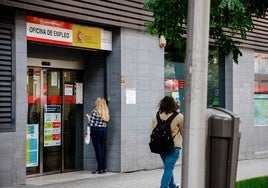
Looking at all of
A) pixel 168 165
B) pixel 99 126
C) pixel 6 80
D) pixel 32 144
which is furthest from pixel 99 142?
pixel 168 165

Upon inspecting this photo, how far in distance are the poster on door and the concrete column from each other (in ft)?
24.3

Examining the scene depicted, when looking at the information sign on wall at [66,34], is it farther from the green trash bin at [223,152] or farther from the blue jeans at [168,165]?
the green trash bin at [223,152]

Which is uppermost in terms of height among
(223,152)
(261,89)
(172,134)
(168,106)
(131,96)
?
(261,89)

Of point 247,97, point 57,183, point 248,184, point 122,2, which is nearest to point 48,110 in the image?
point 57,183

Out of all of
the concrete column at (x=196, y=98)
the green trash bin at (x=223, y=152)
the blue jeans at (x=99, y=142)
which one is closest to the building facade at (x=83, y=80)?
the blue jeans at (x=99, y=142)

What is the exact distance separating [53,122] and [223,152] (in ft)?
25.8

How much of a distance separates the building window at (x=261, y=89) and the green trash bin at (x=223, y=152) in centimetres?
1248

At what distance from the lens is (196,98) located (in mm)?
4223

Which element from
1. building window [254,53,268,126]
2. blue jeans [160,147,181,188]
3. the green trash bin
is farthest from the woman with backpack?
building window [254,53,268,126]

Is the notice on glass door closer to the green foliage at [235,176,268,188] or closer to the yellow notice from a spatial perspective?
the yellow notice

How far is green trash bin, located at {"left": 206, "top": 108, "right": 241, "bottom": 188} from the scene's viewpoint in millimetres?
4055

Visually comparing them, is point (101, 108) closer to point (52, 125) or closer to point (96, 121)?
point (96, 121)

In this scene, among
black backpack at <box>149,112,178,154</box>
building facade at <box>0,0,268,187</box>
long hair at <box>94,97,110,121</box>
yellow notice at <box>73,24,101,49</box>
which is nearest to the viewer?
black backpack at <box>149,112,178,154</box>

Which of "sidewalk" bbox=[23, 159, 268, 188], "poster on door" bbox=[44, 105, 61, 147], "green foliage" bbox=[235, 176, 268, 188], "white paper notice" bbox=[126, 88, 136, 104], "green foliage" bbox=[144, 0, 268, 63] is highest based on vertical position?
"green foliage" bbox=[144, 0, 268, 63]
